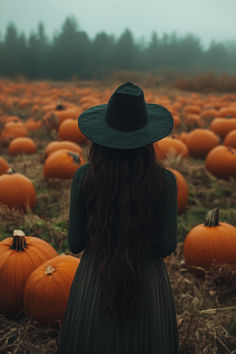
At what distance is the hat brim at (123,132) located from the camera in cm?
172

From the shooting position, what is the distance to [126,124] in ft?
5.89

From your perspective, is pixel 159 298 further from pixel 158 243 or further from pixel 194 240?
pixel 194 240

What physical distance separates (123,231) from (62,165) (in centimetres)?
440

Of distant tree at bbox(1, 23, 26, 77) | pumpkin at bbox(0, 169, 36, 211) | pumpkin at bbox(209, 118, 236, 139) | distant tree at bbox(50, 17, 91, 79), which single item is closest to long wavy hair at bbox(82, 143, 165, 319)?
pumpkin at bbox(0, 169, 36, 211)

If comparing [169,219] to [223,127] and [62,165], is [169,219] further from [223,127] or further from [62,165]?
[223,127]

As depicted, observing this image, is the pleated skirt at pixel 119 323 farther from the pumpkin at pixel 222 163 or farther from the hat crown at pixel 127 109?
the pumpkin at pixel 222 163

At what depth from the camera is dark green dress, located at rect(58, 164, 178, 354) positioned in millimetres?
1953

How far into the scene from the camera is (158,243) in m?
1.99

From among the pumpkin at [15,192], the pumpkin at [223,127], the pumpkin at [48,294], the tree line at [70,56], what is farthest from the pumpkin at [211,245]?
the tree line at [70,56]

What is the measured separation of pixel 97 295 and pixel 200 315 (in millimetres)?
1576

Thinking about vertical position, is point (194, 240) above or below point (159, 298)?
below

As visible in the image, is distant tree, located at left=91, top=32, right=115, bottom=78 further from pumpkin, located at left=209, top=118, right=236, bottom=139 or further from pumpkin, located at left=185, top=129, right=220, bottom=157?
pumpkin, located at left=185, top=129, right=220, bottom=157

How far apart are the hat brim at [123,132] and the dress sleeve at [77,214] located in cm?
25

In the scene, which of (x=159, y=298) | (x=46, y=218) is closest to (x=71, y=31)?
(x=46, y=218)
